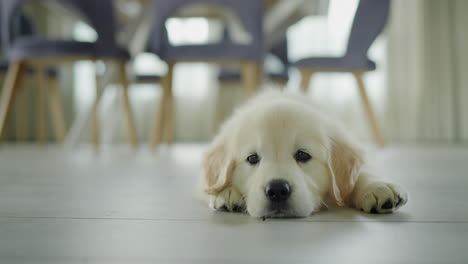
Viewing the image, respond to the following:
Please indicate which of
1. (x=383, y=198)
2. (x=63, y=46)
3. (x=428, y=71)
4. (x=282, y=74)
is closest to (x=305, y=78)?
(x=282, y=74)

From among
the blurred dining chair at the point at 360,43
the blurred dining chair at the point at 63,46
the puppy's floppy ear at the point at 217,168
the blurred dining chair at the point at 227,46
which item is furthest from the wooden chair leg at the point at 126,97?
the puppy's floppy ear at the point at 217,168

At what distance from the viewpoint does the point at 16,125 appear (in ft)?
22.1

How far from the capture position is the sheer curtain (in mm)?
5746

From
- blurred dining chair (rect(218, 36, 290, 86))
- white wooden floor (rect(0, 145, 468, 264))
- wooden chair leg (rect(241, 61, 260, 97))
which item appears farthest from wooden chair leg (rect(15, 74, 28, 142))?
white wooden floor (rect(0, 145, 468, 264))

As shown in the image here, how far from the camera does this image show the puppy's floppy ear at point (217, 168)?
3.54 feet

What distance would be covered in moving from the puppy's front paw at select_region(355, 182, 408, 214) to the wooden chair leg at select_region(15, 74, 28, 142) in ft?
21.2

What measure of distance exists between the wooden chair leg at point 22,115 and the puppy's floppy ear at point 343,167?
634 centimetres

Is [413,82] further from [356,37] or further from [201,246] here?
[201,246]

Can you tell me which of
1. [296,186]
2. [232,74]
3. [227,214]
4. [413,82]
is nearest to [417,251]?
[296,186]

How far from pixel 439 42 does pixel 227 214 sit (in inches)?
226

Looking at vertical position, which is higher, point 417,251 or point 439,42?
point 439,42

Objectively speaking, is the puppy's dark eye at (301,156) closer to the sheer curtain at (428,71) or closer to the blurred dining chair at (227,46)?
the blurred dining chair at (227,46)

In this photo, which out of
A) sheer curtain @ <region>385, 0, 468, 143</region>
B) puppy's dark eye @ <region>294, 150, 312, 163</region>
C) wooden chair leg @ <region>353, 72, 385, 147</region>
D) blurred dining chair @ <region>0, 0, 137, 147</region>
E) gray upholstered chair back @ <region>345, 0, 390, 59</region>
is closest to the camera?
puppy's dark eye @ <region>294, 150, 312, 163</region>

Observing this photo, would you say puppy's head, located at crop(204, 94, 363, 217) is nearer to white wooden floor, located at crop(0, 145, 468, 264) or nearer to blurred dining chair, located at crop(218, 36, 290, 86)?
white wooden floor, located at crop(0, 145, 468, 264)
